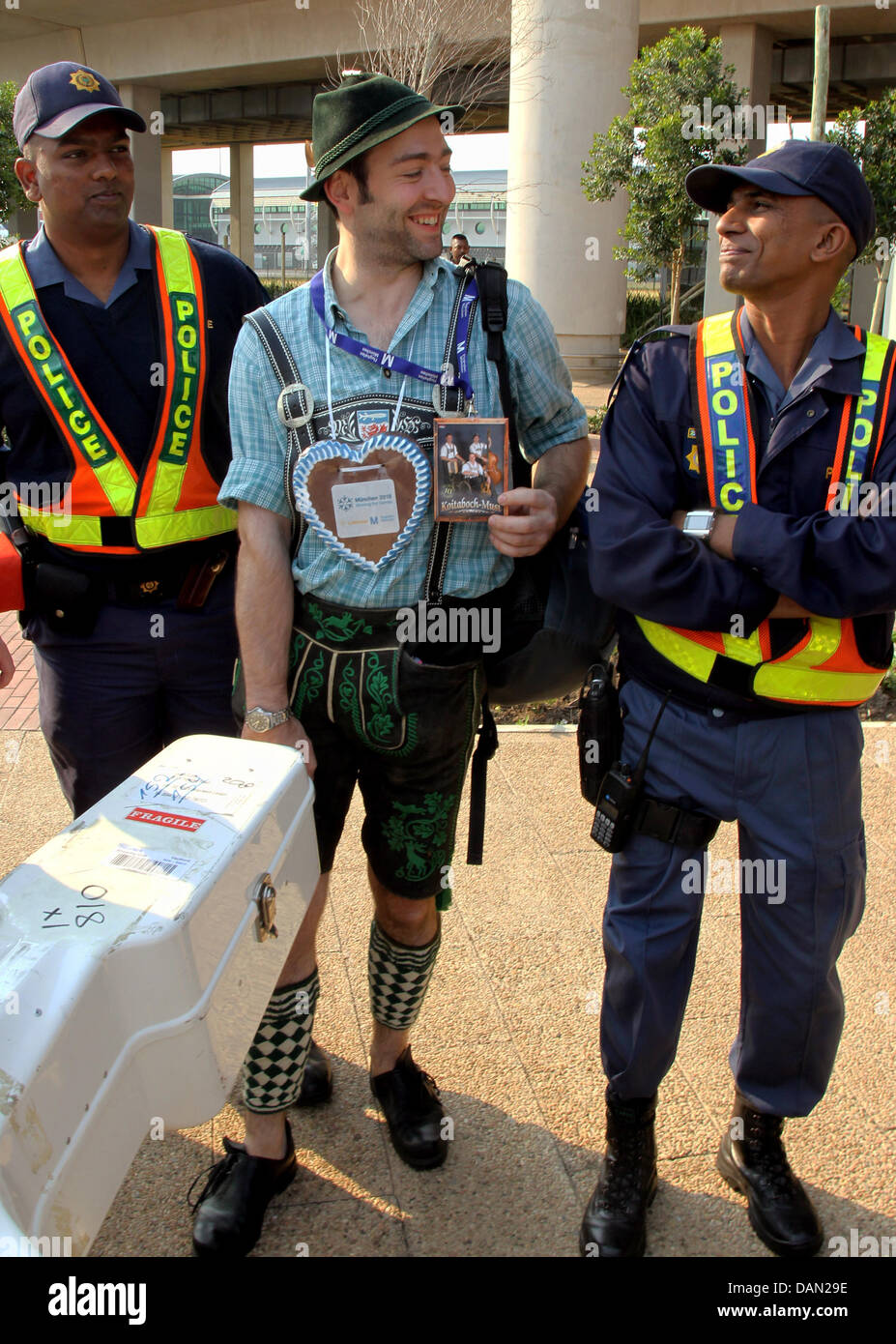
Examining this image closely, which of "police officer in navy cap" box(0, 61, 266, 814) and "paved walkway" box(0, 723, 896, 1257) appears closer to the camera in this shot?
"paved walkway" box(0, 723, 896, 1257)

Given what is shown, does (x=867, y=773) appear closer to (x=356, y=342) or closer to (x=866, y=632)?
(x=866, y=632)

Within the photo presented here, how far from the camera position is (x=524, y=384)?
246 centimetres

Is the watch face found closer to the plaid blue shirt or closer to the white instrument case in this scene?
the plaid blue shirt

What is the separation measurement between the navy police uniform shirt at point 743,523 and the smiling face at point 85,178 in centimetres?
130

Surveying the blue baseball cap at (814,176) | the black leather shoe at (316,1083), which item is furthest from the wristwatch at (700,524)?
the black leather shoe at (316,1083)

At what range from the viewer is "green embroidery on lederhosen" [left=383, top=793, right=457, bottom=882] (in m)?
2.53

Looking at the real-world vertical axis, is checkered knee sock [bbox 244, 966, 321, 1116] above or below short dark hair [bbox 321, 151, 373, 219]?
below

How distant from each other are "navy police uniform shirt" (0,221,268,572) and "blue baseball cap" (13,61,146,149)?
25 cm

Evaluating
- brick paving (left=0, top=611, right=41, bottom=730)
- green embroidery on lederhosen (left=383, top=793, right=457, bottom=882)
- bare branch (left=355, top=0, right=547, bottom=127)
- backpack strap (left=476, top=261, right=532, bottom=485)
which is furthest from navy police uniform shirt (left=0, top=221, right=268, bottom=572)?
bare branch (left=355, top=0, right=547, bottom=127)

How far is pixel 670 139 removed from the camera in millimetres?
14672

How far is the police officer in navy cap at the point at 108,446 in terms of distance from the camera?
267 cm

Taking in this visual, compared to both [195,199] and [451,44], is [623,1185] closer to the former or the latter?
[451,44]

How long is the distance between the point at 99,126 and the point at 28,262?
1.18 feet

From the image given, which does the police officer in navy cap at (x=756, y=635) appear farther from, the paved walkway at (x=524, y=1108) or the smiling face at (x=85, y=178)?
the smiling face at (x=85, y=178)
